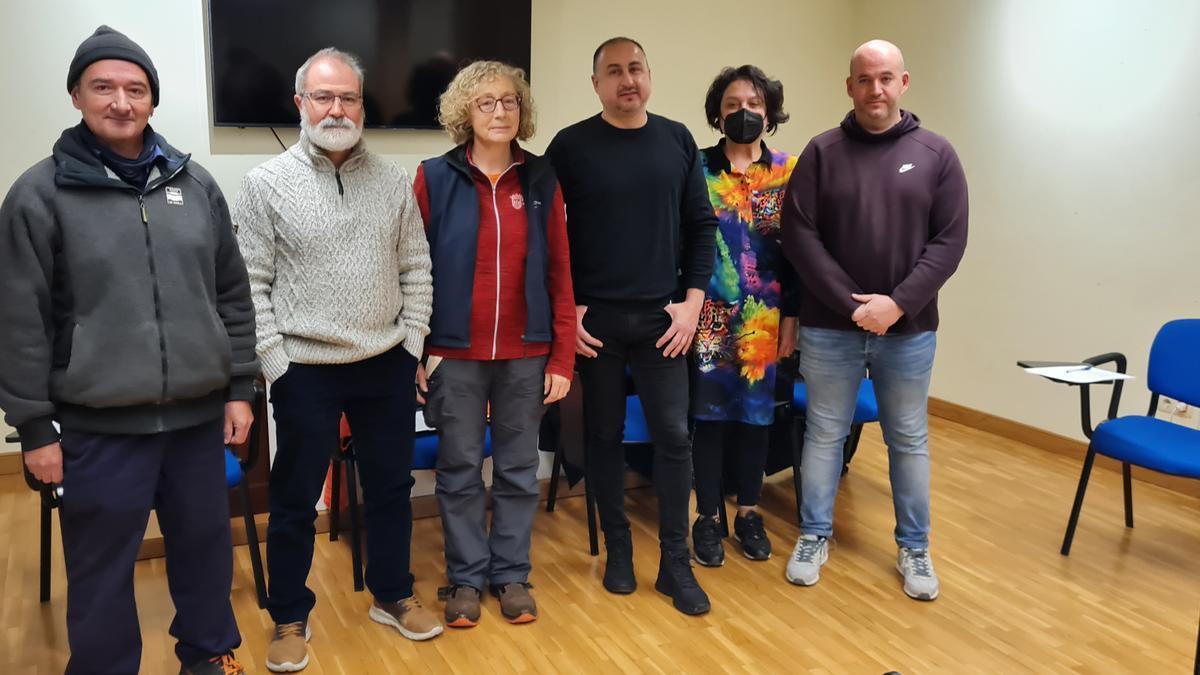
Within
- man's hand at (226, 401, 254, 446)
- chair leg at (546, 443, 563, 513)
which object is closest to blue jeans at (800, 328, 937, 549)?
chair leg at (546, 443, 563, 513)

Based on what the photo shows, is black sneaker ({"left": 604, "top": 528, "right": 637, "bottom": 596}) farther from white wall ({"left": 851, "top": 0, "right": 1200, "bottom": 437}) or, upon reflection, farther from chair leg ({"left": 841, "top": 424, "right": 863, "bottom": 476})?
white wall ({"left": 851, "top": 0, "right": 1200, "bottom": 437})

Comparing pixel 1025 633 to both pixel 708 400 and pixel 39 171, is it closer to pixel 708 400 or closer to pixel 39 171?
pixel 708 400

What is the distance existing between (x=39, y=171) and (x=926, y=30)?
446 centimetres

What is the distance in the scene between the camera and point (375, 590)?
8.55 feet

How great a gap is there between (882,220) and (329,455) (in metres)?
1.69

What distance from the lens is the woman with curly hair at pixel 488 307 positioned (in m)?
2.46

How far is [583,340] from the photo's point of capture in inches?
104

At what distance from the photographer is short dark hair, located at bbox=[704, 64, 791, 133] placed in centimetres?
290

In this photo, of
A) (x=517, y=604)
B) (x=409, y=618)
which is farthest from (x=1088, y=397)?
(x=409, y=618)

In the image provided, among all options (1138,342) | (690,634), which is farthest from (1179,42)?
(690,634)

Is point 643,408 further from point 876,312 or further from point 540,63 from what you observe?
point 540,63

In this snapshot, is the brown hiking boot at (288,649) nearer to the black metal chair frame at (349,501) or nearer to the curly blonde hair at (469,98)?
the black metal chair frame at (349,501)

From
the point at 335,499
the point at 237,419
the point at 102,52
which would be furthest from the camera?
the point at 335,499

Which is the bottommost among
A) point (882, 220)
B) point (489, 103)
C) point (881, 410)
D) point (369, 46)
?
point (881, 410)
